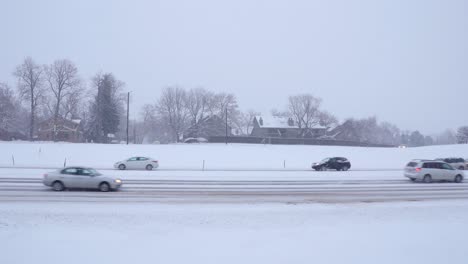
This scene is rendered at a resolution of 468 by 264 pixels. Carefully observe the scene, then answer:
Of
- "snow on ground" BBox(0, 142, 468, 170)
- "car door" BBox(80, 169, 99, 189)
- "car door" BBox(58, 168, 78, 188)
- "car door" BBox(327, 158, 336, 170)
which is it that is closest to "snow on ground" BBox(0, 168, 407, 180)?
"car door" BBox(327, 158, 336, 170)

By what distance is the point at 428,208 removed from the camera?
1518 cm

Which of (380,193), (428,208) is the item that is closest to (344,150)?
(380,193)

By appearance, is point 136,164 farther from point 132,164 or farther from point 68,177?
point 68,177

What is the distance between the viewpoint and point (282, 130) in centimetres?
10094

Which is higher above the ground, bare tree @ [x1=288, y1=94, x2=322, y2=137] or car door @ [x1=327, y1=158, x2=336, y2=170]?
bare tree @ [x1=288, y1=94, x2=322, y2=137]

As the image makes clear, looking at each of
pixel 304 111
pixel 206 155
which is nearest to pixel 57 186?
pixel 206 155

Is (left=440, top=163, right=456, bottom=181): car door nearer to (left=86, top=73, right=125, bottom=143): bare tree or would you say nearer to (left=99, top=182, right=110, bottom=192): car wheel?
(left=99, top=182, right=110, bottom=192): car wheel

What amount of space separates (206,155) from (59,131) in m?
38.0

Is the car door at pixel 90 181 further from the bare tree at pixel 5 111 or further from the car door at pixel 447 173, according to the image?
the bare tree at pixel 5 111

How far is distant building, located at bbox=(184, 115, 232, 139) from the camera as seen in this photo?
9150cm

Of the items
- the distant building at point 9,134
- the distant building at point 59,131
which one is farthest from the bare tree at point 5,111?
the distant building at point 59,131

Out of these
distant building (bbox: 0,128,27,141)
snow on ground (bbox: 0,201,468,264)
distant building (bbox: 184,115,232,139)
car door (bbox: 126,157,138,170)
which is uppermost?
distant building (bbox: 184,115,232,139)

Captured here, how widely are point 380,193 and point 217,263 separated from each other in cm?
1354

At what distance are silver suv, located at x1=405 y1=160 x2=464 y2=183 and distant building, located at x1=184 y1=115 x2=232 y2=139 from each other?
2635 inches
